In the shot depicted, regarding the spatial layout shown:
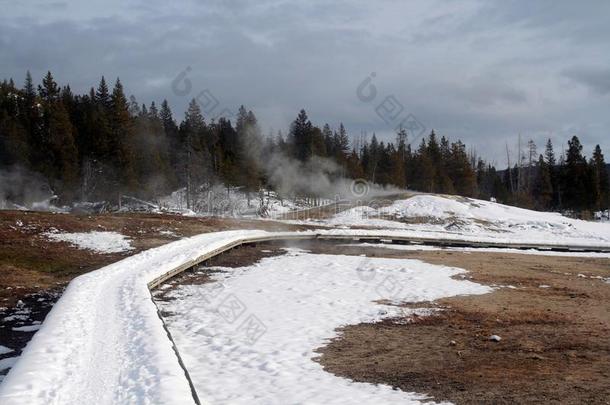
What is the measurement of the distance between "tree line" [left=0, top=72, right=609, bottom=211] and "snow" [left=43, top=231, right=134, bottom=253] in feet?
111

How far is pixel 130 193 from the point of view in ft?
209

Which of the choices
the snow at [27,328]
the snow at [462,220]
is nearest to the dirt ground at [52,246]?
the snow at [27,328]

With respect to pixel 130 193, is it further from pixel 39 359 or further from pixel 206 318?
pixel 39 359

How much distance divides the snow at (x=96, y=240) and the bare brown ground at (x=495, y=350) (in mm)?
14794

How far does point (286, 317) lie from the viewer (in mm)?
13469

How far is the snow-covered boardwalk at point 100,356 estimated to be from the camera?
6867mm

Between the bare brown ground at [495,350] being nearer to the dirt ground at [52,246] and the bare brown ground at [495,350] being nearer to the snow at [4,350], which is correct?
the snow at [4,350]

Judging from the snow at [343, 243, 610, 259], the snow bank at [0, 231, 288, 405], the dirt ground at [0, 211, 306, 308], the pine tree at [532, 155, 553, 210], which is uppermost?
the pine tree at [532, 155, 553, 210]

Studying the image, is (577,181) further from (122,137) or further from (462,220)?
(122,137)

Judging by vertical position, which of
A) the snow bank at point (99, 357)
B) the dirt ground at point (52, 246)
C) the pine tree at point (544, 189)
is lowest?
the snow bank at point (99, 357)

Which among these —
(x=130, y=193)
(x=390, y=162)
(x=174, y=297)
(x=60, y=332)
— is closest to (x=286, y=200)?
(x=390, y=162)

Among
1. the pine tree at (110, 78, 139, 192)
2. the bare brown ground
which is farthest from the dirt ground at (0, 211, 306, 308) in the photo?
the pine tree at (110, 78, 139, 192)

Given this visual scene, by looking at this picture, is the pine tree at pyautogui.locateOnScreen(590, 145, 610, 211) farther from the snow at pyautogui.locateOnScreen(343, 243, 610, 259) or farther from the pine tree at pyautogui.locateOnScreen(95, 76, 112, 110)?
the pine tree at pyautogui.locateOnScreen(95, 76, 112, 110)

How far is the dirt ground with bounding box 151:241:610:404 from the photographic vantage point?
26.7ft
